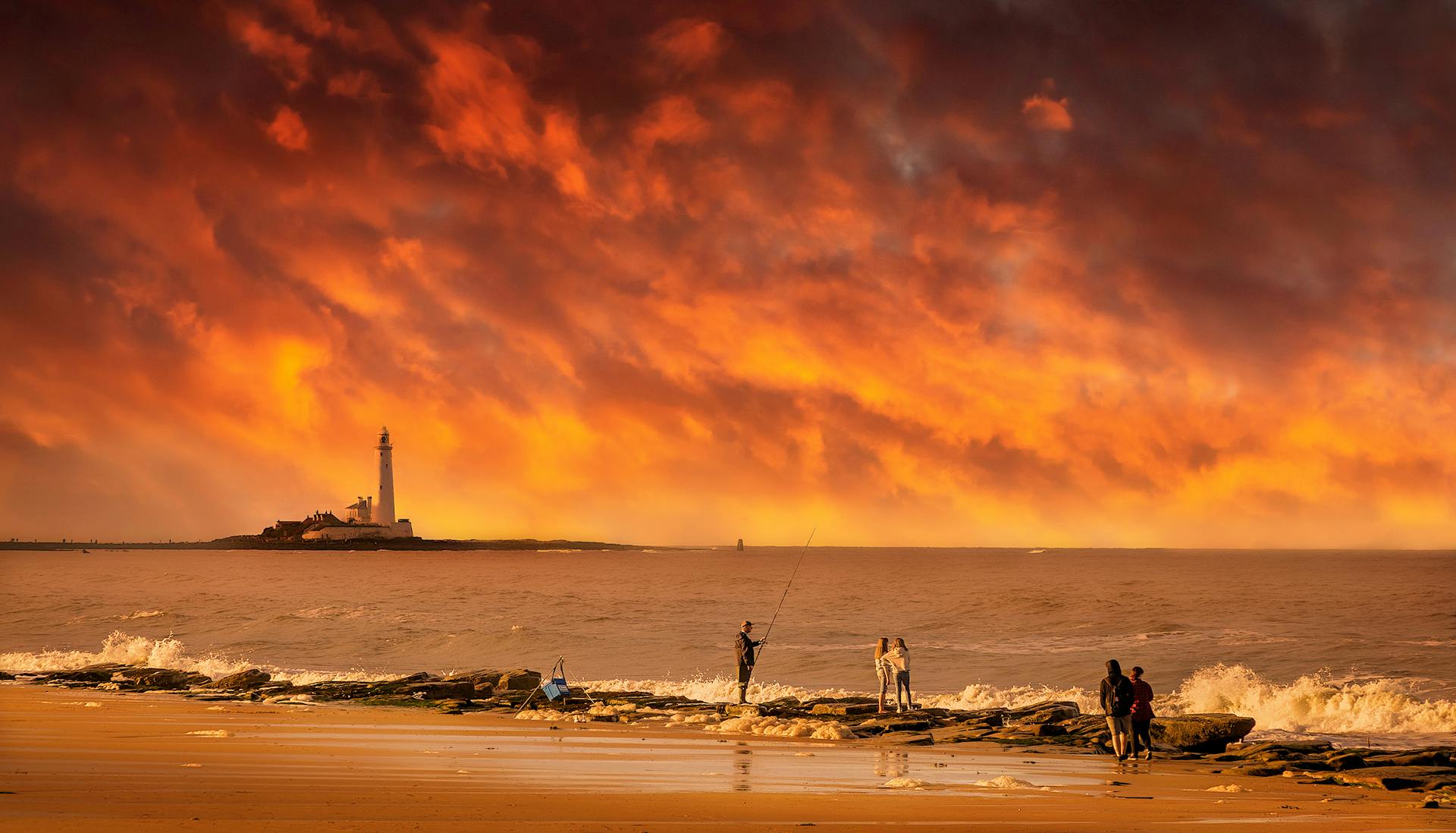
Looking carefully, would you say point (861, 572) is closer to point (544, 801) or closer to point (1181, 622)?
point (1181, 622)

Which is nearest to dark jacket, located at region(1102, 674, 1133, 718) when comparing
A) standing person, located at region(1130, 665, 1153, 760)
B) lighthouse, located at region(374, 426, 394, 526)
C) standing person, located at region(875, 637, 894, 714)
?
standing person, located at region(1130, 665, 1153, 760)

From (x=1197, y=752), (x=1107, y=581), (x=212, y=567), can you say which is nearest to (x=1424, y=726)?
(x=1197, y=752)

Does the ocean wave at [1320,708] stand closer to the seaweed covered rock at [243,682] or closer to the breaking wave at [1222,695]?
the breaking wave at [1222,695]

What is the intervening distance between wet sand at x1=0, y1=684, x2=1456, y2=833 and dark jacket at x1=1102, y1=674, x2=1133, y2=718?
0.83 meters

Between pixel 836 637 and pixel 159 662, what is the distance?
26.2m

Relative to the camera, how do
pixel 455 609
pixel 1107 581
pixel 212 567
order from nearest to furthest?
1. pixel 455 609
2. pixel 1107 581
3. pixel 212 567

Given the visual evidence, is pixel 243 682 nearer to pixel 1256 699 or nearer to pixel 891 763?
pixel 891 763

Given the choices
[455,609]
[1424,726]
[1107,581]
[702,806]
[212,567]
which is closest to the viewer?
[702,806]

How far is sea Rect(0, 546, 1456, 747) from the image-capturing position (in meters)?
28.2

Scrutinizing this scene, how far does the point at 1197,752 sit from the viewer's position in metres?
18.8

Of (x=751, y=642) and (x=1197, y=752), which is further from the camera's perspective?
(x=751, y=642)

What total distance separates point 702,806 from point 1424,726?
1912 centimetres

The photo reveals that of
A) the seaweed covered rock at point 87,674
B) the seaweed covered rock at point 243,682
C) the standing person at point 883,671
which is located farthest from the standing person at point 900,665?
the seaweed covered rock at point 87,674

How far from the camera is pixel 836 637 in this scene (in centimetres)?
4794
